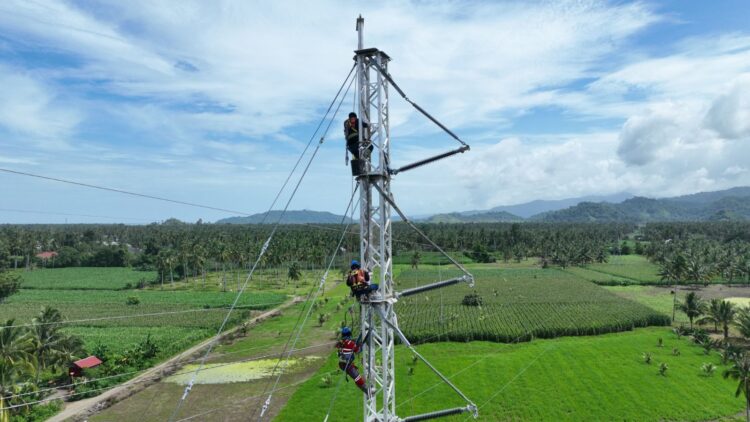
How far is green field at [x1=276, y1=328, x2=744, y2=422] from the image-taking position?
2902 centimetres

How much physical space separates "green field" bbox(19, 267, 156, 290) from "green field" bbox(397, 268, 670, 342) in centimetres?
5838

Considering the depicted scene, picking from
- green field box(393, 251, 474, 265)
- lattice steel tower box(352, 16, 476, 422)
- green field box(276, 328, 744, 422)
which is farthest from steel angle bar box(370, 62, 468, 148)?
green field box(393, 251, 474, 265)

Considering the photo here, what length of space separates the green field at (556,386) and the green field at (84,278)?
7219 cm

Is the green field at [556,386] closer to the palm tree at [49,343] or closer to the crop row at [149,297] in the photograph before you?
the palm tree at [49,343]

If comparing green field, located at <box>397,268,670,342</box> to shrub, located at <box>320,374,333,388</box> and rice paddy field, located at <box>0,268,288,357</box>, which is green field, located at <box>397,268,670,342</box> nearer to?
shrub, located at <box>320,374,333,388</box>

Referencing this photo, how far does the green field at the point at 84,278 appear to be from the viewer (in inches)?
3536

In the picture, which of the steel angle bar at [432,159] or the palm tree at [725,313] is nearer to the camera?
the steel angle bar at [432,159]

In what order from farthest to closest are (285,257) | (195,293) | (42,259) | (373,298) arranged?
(42,259), (285,257), (195,293), (373,298)

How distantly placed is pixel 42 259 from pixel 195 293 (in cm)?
6787

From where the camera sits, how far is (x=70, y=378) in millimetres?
35000

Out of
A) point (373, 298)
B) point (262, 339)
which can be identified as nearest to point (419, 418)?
point (373, 298)

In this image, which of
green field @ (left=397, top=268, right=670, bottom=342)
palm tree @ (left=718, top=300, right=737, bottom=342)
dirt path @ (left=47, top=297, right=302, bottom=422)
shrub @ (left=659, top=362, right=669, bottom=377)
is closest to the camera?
dirt path @ (left=47, top=297, right=302, bottom=422)

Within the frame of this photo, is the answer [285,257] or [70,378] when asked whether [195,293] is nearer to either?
[285,257]

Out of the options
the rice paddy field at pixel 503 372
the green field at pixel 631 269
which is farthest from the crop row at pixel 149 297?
the green field at pixel 631 269
